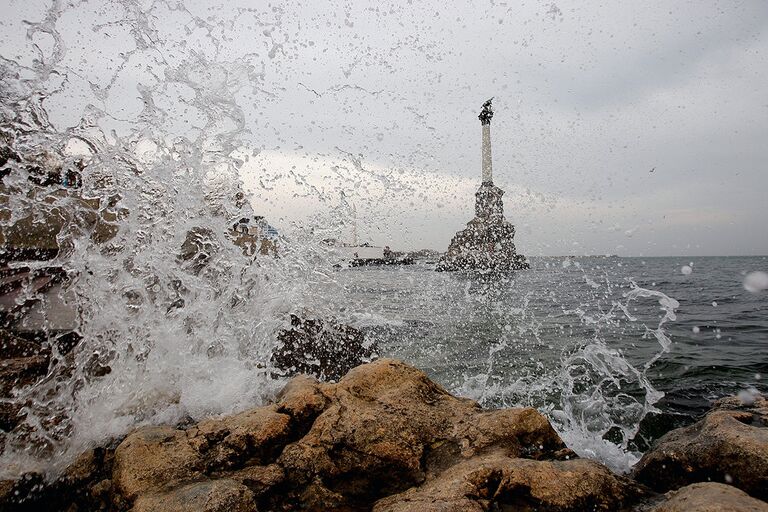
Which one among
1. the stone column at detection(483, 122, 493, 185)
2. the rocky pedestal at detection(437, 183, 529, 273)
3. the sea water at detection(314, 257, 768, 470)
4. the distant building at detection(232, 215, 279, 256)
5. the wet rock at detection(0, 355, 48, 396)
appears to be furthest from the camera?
the stone column at detection(483, 122, 493, 185)

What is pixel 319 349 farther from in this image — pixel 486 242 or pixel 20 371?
pixel 486 242

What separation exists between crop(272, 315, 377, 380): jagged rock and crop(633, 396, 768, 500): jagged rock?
398 centimetres

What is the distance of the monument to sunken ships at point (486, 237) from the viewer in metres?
51.0

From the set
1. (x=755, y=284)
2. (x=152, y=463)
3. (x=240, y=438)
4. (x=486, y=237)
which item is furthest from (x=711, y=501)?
(x=486, y=237)

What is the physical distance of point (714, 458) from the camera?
2252 mm

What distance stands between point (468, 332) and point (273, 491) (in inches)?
315

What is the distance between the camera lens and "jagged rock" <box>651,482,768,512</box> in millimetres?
1511

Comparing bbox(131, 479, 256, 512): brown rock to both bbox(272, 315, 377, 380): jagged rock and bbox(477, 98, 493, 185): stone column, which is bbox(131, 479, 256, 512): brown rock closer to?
bbox(272, 315, 377, 380): jagged rock

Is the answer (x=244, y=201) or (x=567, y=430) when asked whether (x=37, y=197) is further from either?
(x=567, y=430)

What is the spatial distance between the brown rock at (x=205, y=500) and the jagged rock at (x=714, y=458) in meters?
2.50

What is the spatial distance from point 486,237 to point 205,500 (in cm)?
5509

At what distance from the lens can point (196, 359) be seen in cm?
421

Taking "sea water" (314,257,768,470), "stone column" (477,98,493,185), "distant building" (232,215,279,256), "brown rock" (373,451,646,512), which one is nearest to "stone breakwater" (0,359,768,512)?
"brown rock" (373,451,646,512)

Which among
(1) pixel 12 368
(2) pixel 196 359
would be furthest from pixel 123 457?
(1) pixel 12 368
